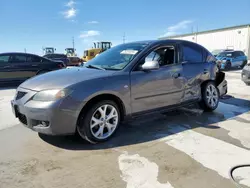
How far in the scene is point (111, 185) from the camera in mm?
2326

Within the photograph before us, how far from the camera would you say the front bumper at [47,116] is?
291cm

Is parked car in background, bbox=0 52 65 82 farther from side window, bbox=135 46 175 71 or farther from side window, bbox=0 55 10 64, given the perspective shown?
side window, bbox=135 46 175 71

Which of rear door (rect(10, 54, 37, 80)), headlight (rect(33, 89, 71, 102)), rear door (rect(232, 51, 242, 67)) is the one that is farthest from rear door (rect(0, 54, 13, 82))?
rear door (rect(232, 51, 242, 67))

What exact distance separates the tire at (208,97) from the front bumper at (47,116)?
2.98 m

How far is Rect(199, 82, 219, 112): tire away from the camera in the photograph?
15.9ft

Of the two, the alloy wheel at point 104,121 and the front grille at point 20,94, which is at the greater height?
the front grille at point 20,94

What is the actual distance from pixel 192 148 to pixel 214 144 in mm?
378

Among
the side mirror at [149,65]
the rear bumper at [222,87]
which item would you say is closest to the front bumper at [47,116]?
the side mirror at [149,65]

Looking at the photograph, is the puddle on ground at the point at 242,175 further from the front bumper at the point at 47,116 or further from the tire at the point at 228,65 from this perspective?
the tire at the point at 228,65

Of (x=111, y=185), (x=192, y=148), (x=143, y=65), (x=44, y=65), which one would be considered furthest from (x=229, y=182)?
(x=44, y=65)

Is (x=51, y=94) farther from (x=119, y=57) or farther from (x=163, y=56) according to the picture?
(x=163, y=56)

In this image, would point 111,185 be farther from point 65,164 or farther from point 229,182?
→ point 229,182

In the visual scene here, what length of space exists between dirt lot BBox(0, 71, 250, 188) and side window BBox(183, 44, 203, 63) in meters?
1.26

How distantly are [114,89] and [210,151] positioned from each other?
5.21 ft
